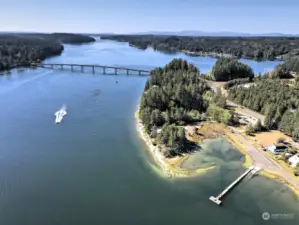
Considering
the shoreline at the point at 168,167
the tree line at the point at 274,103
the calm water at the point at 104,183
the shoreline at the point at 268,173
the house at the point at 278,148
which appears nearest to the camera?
the calm water at the point at 104,183

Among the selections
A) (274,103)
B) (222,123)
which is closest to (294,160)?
(222,123)

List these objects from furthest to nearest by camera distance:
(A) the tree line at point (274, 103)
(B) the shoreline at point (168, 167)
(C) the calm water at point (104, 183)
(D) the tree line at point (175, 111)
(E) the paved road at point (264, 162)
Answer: (A) the tree line at point (274, 103) < (D) the tree line at point (175, 111) < (B) the shoreline at point (168, 167) < (E) the paved road at point (264, 162) < (C) the calm water at point (104, 183)

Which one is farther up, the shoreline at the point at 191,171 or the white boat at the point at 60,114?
the white boat at the point at 60,114

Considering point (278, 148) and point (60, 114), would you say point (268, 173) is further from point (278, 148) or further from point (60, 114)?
point (60, 114)

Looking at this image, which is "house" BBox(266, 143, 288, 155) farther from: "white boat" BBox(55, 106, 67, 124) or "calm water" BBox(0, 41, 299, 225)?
"white boat" BBox(55, 106, 67, 124)

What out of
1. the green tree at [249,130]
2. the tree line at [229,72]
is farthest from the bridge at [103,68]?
the green tree at [249,130]

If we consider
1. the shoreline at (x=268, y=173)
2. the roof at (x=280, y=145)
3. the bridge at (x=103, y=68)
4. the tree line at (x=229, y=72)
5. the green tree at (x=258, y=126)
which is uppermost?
the tree line at (x=229, y=72)

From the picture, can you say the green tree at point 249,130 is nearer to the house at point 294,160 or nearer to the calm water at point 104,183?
the calm water at point 104,183
